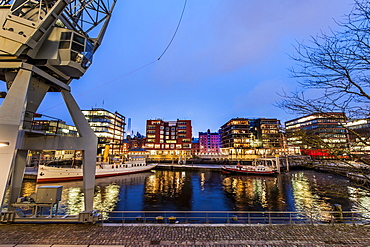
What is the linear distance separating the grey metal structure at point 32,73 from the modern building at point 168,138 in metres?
83.8

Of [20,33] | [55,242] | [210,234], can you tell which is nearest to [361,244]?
[210,234]

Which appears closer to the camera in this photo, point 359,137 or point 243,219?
point 359,137

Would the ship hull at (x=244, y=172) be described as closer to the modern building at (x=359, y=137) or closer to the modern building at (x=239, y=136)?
the modern building at (x=359, y=137)

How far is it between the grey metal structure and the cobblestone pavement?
1943 mm

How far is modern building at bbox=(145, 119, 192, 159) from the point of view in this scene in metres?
96.8

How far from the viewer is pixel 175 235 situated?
8469 millimetres

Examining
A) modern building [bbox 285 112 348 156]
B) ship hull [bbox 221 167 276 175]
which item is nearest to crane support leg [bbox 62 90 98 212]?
modern building [bbox 285 112 348 156]

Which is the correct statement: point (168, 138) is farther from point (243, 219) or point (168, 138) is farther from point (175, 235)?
point (175, 235)

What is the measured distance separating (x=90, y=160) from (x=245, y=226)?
33.7ft

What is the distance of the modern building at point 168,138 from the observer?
9677cm

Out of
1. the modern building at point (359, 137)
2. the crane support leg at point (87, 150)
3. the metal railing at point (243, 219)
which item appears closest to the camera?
the modern building at point (359, 137)

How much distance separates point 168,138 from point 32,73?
9273 centimetres

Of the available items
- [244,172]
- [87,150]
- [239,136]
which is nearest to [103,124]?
[244,172]

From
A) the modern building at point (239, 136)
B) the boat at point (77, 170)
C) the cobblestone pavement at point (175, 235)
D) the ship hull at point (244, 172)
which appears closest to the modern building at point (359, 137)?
the cobblestone pavement at point (175, 235)
